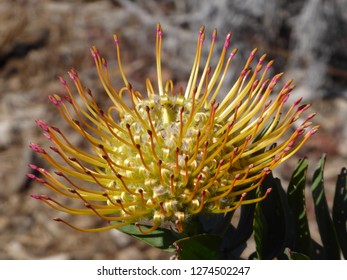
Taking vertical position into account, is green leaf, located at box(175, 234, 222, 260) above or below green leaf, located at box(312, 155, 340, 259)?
below

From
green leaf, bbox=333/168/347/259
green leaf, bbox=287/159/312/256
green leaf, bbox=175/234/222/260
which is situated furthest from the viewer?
green leaf, bbox=333/168/347/259

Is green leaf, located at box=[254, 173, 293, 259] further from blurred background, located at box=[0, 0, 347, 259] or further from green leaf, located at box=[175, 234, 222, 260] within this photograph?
blurred background, located at box=[0, 0, 347, 259]

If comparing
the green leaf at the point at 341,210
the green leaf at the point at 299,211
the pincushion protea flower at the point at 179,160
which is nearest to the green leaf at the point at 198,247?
the pincushion protea flower at the point at 179,160

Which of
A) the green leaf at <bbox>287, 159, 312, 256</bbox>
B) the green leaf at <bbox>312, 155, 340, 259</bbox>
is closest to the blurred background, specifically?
the green leaf at <bbox>312, 155, 340, 259</bbox>

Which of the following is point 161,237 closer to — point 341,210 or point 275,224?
point 275,224

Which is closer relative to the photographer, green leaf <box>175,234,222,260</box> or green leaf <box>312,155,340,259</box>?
green leaf <box>175,234,222,260</box>

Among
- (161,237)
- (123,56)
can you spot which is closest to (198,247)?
(161,237)

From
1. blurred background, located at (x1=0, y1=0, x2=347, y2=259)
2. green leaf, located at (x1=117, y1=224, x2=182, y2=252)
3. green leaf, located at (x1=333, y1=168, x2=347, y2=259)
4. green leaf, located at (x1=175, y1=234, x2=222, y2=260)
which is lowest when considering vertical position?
green leaf, located at (x1=175, y1=234, x2=222, y2=260)
